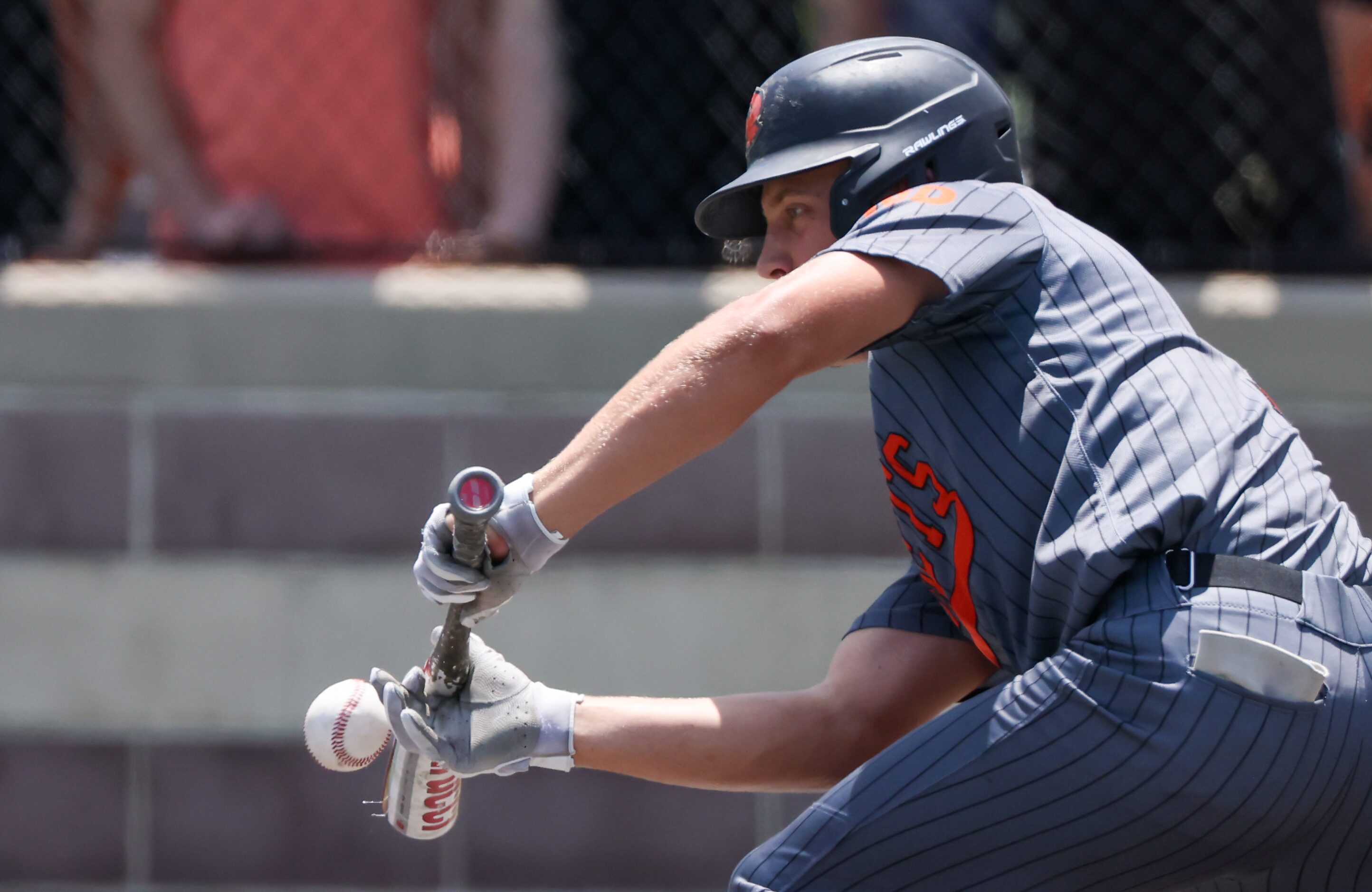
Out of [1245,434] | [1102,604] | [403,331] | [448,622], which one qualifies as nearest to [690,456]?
[448,622]

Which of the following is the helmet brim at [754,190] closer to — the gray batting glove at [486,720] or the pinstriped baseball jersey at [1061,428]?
the pinstriped baseball jersey at [1061,428]

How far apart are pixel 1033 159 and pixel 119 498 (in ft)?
10.2

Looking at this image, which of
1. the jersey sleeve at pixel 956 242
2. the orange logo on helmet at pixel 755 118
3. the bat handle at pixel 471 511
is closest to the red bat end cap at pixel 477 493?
the bat handle at pixel 471 511

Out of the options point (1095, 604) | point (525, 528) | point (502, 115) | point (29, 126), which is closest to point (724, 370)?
point (525, 528)

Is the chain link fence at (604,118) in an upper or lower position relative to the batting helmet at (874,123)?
upper

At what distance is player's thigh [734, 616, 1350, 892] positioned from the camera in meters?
1.99

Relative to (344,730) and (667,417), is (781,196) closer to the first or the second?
(667,417)

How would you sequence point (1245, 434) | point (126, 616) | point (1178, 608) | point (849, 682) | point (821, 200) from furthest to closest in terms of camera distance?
point (126, 616) < point (849, 682) < point (821, 200) < point (1245, 434) < point (1178, 608)

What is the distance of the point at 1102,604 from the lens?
213 centimetres

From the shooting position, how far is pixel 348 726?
2.42 metres

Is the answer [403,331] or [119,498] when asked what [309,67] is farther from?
[119,498]

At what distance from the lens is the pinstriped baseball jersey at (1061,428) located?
2098 mm

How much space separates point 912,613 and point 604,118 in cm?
272

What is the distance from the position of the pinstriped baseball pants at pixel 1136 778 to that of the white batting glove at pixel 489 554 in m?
0.55
